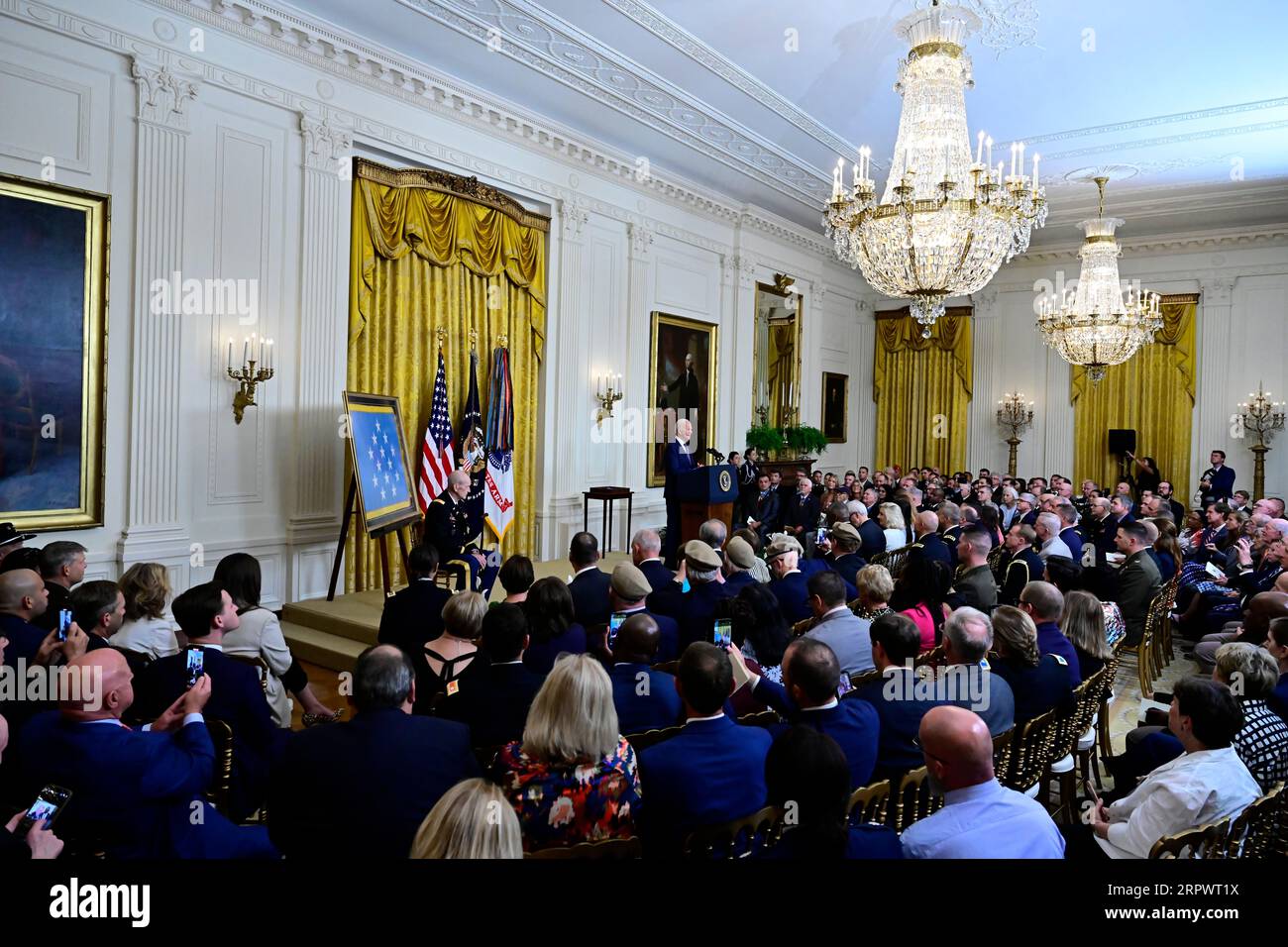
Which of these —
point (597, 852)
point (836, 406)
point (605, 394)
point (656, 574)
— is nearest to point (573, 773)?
point (597, 852)

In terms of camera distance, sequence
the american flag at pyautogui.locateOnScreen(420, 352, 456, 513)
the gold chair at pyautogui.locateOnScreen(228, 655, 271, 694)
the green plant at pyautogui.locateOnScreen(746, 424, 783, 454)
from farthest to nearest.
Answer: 1. the green plant at pyautogui.locateOnScreen(746, 424, 783, 454)
2. the american flag at pyautogui.locateOnScreen(420, 352, 456, 513)
3. the gold chair at pyautogui.locateOnScreen(228, 655, 271, 694)

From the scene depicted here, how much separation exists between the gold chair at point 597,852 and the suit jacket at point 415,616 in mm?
2443

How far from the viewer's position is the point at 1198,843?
7.88ft

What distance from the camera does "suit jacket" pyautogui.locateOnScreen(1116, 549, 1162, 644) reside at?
6227 millimetres

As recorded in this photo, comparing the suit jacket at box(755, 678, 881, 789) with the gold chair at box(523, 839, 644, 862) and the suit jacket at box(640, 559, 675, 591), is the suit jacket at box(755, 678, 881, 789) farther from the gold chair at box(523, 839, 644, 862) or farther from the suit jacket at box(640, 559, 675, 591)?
the suit jacket at box(640, 559, 675, 591)

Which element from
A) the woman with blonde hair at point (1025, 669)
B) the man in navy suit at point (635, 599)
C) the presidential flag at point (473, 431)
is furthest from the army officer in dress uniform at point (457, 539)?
the woman with blonde hair at point (1025, 669)

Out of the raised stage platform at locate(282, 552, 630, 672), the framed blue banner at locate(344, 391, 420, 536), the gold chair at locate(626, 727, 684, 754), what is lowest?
the raised stage platform at locate(282, 552, 630, 672)

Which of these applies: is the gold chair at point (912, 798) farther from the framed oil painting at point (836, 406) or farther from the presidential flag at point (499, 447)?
the framed oil painting at point (836, 406)

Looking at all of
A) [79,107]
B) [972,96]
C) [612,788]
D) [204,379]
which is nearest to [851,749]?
[612,788]

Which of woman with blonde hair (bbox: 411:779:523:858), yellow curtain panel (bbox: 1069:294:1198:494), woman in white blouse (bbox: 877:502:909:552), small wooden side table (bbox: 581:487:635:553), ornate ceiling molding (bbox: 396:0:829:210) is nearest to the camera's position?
woman with blonde hair (bbox: 411:779:523:858)

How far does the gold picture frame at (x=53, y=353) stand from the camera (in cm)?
557

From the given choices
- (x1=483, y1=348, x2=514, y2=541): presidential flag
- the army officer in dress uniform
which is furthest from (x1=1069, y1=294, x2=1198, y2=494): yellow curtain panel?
the army officer in dress uniform

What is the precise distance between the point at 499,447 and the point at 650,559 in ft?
13.7

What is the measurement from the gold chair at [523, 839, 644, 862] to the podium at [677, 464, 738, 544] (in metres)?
6.83
